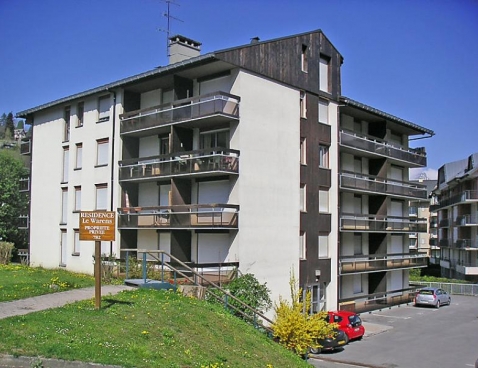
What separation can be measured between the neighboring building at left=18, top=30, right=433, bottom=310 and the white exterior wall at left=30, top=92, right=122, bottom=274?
12 centimetres

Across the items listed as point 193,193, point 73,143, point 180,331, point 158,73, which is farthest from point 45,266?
point 180,331

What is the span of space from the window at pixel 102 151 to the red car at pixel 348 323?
49.5 ft

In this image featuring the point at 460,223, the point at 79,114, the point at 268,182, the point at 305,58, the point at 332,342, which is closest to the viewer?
the point at 332,342

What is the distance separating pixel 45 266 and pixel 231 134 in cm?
1661

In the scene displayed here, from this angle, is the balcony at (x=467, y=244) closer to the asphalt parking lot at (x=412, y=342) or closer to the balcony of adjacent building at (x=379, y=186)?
the balcony of adjacent building at (x=379, y=186)

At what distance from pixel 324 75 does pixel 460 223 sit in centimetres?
3188

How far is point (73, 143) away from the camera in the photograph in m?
33.8

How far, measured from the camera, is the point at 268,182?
27.4m

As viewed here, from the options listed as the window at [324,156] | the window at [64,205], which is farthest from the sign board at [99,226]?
the window at [64,205]

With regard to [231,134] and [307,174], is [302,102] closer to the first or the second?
[307,174]

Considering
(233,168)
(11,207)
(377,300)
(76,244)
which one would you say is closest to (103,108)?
(76,244)

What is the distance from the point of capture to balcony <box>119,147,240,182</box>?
83.0 ft

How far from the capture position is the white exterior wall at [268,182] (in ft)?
85.6

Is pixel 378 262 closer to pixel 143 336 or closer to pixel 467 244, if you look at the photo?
pixel 467 244
